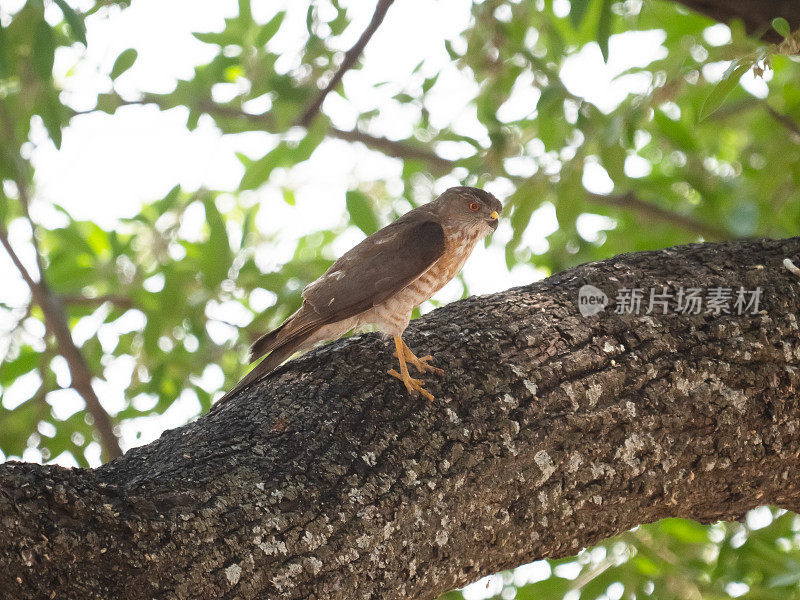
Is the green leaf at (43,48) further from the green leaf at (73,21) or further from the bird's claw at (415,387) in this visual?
the bird's claw at (415,387)

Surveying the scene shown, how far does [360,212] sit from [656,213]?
188cm

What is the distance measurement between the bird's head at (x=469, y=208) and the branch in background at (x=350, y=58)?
1.00m

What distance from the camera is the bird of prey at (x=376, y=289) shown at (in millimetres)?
2660

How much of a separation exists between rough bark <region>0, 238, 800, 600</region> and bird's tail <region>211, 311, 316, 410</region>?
0.16m

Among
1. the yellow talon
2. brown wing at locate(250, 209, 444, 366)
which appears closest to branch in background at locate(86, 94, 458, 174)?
brown wing at locate(250, 209, 444, 366)

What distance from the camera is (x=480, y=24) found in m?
4.13

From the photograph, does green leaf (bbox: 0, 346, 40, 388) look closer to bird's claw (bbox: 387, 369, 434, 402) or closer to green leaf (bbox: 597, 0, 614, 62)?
bird's claw (bbox: 387, 369, 434, 402)

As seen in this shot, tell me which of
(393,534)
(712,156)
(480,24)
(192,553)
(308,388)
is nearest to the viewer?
(192,553)

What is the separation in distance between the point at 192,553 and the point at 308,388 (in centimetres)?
66

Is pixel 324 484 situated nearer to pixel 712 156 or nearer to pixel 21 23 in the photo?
pixel 21 23

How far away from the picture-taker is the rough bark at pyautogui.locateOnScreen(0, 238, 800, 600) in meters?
1.77

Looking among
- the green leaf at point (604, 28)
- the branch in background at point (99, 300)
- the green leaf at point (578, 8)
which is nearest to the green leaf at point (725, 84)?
the green leaf at point (578, 8)

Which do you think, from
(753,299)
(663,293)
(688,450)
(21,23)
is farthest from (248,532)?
(21,23)

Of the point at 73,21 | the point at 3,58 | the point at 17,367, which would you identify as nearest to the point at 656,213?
the point at 73,21
